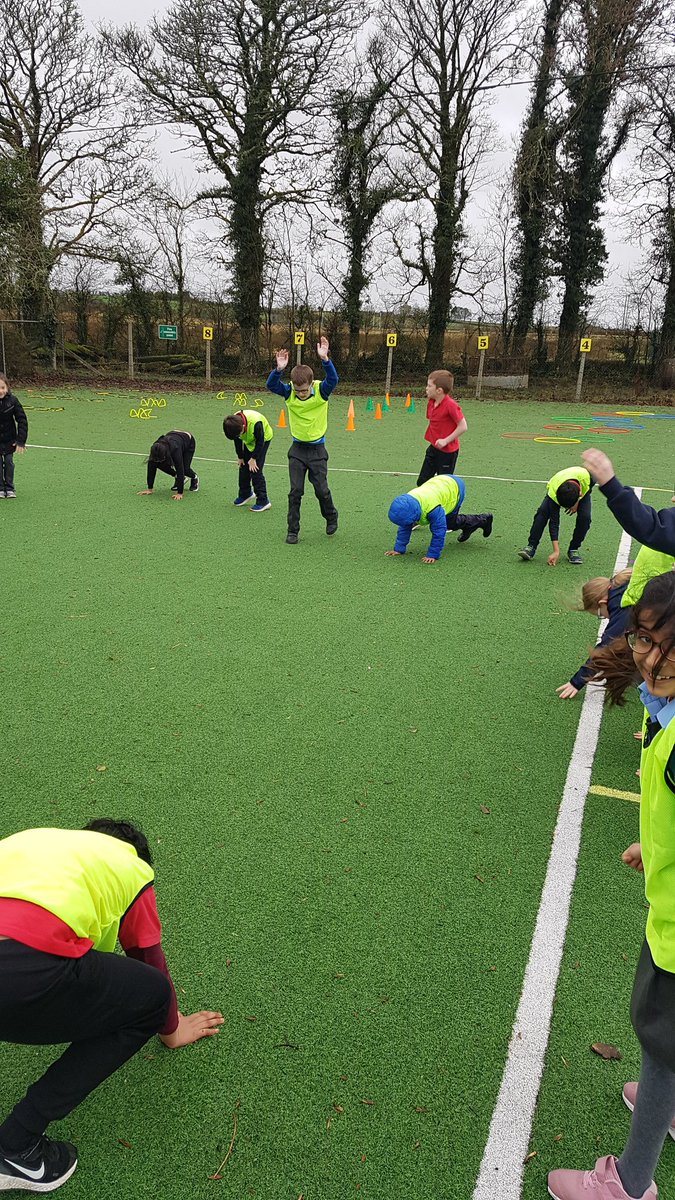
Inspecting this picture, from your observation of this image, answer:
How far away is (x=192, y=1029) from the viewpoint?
2320 mm

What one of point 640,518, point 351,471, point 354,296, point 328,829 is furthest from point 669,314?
point 328,829

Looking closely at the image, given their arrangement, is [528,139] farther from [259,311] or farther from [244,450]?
[244,450]

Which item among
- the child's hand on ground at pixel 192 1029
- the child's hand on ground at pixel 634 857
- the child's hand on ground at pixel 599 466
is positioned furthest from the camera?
the child's hand on ground at pixel 599 466

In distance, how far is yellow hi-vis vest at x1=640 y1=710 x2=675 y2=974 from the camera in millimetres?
1512

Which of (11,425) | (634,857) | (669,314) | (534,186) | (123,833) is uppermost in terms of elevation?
(534,186)

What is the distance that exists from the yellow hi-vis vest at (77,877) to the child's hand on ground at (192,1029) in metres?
0.51

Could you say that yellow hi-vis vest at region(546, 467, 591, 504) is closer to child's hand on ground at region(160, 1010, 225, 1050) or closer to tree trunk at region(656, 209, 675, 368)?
child's hand on ground at region(160, 1010, 225, 1050)

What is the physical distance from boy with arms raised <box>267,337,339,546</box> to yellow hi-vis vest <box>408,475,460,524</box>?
116 cm

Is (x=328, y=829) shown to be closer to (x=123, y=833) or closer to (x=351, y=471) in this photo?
(x=123, y=833)

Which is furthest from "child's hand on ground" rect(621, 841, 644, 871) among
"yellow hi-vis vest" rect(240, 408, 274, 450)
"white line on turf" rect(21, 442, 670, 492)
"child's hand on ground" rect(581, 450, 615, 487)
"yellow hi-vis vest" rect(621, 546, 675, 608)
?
"white line on turf" rect(21, 442, 670, 492)

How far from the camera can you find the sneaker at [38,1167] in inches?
73.8

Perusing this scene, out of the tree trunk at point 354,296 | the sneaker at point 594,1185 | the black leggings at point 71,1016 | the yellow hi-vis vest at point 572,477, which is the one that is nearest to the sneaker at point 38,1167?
the black leggings at point 71,1016

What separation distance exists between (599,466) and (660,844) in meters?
1.32

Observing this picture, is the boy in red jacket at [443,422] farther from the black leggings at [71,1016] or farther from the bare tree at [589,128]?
the bare tree at [589,128]
